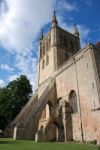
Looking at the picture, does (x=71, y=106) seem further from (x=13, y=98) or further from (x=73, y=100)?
(x=13, y=98)

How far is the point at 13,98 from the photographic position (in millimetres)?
35250

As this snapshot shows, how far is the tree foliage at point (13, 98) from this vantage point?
33.6m

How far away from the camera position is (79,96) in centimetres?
2103

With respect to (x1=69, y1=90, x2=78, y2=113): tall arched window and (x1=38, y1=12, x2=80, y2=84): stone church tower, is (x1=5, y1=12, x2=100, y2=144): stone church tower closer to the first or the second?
(x1=69, y1=90, x2=78, y2=113): tall arched window

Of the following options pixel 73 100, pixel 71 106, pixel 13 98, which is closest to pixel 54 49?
pixel 73 100

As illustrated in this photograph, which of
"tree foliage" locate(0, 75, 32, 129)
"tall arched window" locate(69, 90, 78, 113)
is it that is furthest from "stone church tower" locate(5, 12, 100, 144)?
"tree foliage" locate(0, 75, 32, 129)

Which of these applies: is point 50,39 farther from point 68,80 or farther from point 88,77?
point 88,77

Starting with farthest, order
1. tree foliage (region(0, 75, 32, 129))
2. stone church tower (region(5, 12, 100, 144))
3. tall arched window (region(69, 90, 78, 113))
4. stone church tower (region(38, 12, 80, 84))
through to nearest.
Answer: tree foliage (region(0, 75, 32, 129)) < stone church tower (region(38, 12, 80, 84)) < tall arched window (region(69, 90, 78, 113)) < stone church tower (region(5, 12, 100, 144))

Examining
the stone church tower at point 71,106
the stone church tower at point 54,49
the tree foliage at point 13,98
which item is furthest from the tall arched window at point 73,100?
the tree foliage at point 13,98

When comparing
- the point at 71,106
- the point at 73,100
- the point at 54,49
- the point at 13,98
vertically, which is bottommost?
the point at 71,106

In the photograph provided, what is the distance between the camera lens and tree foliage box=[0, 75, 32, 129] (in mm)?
33625

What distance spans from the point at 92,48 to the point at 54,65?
10918mm

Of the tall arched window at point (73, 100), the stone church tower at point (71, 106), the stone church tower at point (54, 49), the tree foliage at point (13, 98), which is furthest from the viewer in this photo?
the tree foliage at point (13, 98)

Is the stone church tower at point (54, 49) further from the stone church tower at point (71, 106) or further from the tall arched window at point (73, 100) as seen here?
the tall arched window at point (73, 100)
